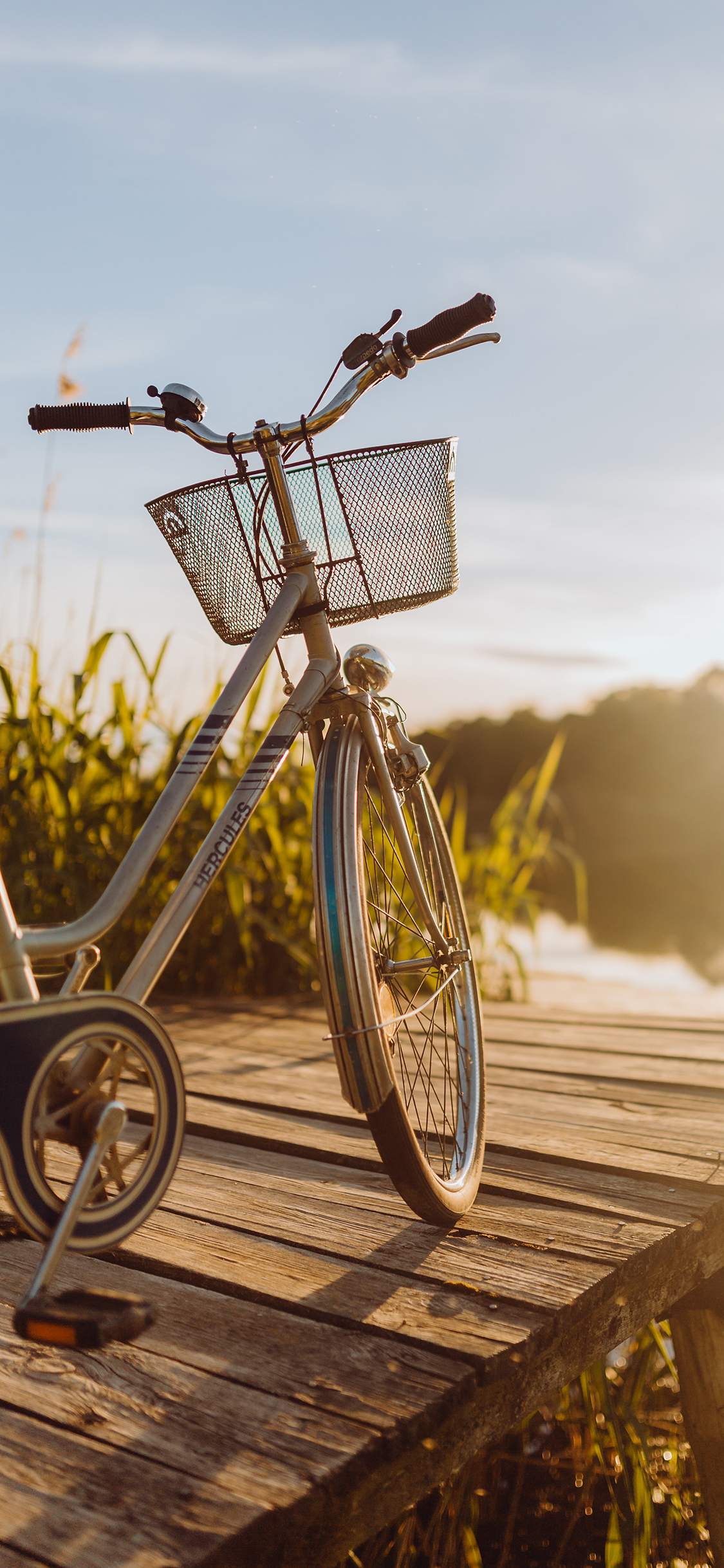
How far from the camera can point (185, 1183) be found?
1.60m

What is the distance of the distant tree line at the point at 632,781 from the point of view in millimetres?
12836

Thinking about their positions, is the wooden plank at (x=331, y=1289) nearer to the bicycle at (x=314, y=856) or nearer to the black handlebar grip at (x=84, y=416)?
the bicycle at (x=314, y=856)

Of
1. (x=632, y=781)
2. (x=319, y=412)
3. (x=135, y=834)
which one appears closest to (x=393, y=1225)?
(x=319, y=412)

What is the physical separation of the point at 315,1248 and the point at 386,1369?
0.32 m

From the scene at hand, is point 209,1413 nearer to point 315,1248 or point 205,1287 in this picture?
point 205,1287

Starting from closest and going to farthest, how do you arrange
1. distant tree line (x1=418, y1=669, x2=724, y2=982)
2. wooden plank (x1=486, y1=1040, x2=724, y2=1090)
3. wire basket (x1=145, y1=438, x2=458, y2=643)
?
wire basket (x1=145, y1=438, x2=458, y2=643)
wooden plank (x1=486, y1=1040, x2=724, y2=1090)
distant tree line (x1=418, y1=669, x2=724, y2=982)

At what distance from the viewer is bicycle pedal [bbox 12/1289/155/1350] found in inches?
36.4

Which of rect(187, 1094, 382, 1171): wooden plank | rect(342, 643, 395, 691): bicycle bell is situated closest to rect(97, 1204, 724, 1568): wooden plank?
rect(187, 1094, 382, 1171): wooden plank

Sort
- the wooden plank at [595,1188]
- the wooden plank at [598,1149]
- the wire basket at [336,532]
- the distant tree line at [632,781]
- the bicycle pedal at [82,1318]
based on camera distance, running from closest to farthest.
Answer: the bicycle pedal at [82,1318], the wire basket at [336,532], the wooden plank at [595,1188], the wooden plank at [598,1149], the distant tree line at [632,781]

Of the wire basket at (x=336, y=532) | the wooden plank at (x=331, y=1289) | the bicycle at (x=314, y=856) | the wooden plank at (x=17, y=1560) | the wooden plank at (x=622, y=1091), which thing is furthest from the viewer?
the wooden plank at (x=622, y=1091)

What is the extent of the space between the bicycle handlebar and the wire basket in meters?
0.05

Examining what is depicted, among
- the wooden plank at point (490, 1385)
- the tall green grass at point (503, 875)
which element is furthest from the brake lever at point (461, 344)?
the tall green grass at point (503, 875)

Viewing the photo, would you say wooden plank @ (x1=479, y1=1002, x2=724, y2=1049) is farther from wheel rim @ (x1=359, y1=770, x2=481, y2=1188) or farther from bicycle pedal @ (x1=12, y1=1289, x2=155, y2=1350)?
bicycle pedal @ (x1=12, y1=1289, x2=155, y2=1350)

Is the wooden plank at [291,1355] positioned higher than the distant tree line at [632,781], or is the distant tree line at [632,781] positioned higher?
the distant tree line at [632,781]
